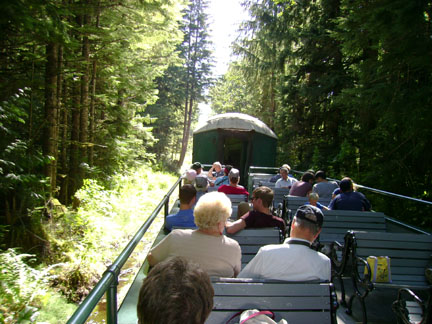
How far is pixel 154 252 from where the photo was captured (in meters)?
2.48

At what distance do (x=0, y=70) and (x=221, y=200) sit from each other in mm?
5038

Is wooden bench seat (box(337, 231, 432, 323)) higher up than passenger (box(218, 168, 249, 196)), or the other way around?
passenger (box(218, 168, 249, 196))

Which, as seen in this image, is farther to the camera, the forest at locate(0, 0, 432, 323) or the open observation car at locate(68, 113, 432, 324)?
the forest at locate(0, 0, 432, 323)

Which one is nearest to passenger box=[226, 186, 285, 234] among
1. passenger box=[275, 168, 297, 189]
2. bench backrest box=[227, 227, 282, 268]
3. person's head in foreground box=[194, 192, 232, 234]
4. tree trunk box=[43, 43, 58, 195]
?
bench backrest box=[227, 227, 282, 268]

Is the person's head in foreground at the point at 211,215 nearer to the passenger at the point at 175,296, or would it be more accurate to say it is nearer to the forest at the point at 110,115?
the passenger at the point at 175,296

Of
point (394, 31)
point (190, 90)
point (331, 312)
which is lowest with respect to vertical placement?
point (331, 312)

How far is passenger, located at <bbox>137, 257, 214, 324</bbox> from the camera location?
1.03 meters

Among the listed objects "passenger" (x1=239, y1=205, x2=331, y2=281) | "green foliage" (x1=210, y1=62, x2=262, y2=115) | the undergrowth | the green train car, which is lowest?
the undergrowth

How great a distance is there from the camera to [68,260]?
20.4ft

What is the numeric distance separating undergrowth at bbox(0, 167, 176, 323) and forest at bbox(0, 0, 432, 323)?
3 centimetres

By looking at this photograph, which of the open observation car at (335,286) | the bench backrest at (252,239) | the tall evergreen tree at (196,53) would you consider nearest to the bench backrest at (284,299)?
the open observation car at (335,286)

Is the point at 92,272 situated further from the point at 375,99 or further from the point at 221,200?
the point at 375,99

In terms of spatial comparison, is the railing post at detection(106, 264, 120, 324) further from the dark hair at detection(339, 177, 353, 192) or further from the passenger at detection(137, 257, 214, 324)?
the dark hair at detection(339, 177, 353, 192)

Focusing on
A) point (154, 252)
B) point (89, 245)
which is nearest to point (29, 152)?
→ point (89, 245)
